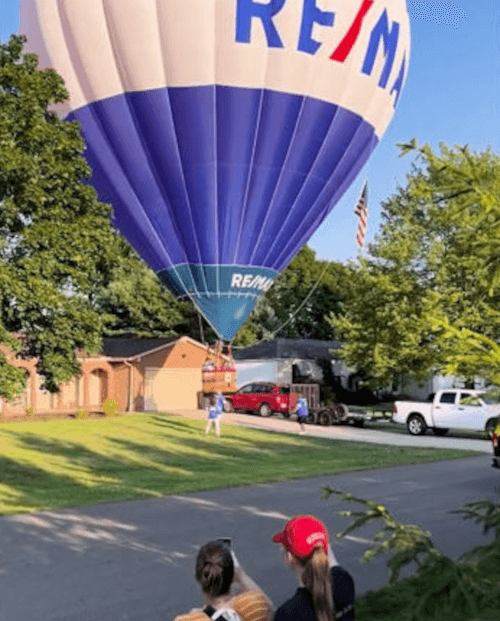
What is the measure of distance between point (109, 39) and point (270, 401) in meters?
22.7

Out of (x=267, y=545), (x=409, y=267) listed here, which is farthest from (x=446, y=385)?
A: (x=267, y=545)

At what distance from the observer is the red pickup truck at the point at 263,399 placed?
134 ft

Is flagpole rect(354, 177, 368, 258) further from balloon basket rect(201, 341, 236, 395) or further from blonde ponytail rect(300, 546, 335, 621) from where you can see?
blonde ponytail rect(300, 546, 335, 621)

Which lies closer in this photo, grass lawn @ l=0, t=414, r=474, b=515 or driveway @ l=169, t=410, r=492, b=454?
grass lawn @ l=0, t=414, r=474, b=515

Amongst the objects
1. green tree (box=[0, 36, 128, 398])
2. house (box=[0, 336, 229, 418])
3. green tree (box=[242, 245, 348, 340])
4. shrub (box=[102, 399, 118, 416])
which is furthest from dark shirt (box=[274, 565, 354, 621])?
green tree (box=[242, 245, 348, 340])

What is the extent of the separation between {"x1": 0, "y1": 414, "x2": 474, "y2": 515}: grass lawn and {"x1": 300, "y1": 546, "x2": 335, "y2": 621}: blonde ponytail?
1098cm

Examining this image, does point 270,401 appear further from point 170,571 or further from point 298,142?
point 170,571

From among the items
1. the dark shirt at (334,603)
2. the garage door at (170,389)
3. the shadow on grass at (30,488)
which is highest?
the garage door at (170,389)

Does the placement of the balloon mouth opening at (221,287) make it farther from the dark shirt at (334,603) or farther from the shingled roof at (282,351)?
the shingled roof at (282,351)

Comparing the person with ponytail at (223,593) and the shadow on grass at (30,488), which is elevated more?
the person with ponytail at (223,593)

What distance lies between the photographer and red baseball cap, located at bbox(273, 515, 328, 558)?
386 centimetres

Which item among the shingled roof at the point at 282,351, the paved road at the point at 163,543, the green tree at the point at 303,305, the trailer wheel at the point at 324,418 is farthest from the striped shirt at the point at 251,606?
the green tree at the point at 303,305

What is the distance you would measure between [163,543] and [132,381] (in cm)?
3317

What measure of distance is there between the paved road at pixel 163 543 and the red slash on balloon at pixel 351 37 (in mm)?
12981
